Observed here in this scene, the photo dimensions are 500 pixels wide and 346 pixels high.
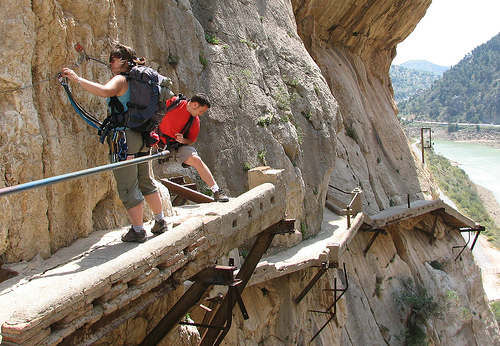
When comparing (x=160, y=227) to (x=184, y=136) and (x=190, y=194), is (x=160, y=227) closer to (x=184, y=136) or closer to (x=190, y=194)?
(x=184, y=136)

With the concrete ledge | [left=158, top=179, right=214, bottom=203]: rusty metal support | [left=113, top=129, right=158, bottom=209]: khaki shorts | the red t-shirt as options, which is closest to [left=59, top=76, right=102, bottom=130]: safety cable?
[left=113, top=129, right=158, bottom=209]: khaki shorts

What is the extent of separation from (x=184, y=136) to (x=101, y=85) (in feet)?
4.78

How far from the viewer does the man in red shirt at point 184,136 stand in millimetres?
5371

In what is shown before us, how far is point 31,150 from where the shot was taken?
4.20m

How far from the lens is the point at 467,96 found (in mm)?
115562

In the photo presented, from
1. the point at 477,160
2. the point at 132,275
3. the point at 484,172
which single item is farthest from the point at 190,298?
the point at 477,160

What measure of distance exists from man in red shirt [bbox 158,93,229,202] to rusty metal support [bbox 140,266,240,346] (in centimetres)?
95

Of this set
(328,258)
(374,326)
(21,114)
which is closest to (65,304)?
(21,114)

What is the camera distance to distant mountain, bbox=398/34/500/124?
4286 inches

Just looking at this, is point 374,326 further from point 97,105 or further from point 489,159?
point 489,159

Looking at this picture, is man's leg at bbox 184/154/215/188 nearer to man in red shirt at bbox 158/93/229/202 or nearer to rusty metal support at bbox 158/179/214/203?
man in red shirt at bbox 158/93/229/202

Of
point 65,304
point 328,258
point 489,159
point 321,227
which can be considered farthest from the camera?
point 489,159

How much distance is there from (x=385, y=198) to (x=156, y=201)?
48.6 ft

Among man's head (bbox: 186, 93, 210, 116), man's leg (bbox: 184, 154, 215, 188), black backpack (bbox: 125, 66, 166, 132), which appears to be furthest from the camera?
man's leg (bbox: 184, 154, 215, 188)
